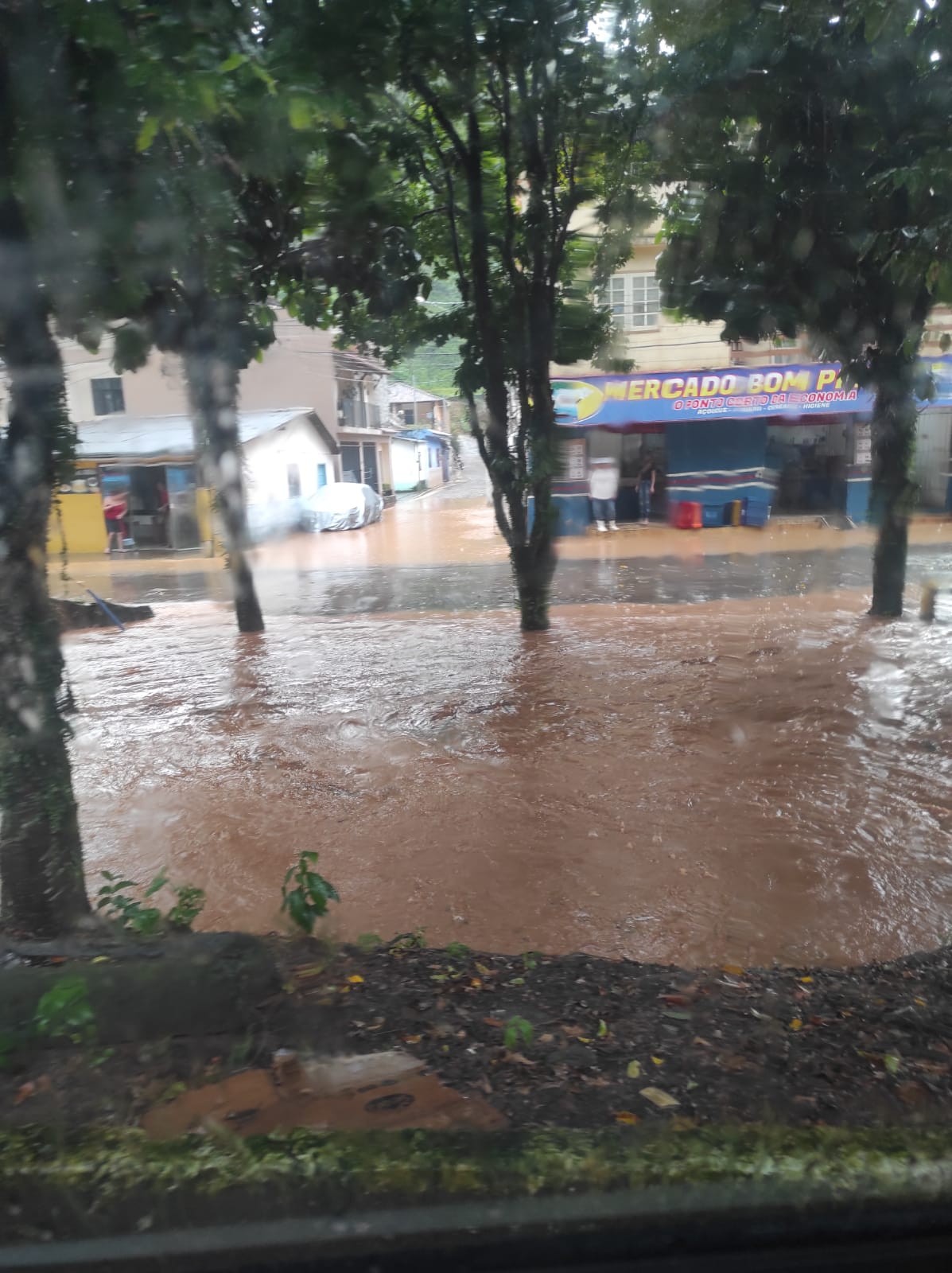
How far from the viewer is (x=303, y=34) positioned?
13.8 ft

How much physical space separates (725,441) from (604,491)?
2.37m

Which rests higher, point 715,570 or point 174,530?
point 174,530

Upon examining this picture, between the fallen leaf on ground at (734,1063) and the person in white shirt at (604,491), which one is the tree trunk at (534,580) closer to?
the person in white shirt at (604,491)

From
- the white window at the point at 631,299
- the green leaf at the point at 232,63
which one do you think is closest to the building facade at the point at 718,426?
the white window at the point at 631,299

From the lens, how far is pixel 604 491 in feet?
56.9

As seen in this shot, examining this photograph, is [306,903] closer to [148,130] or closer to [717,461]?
[148,130]

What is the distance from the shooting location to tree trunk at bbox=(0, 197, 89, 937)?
351 centimetres

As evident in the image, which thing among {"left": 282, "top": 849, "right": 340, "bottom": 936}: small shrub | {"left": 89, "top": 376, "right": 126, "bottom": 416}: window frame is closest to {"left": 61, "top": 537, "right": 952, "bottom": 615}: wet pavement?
{"left": 89, "top": 376, "right": 126, "bottom": 416}: window frame

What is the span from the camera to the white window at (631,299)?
9188mm

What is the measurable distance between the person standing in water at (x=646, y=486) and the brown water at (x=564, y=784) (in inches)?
270

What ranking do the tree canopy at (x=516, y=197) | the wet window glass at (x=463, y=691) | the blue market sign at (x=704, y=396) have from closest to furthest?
the wet window glass at (x=463, y=691) → the tree canopy at (x=516, y=197) → the blue market sign at (x=704, y=396)

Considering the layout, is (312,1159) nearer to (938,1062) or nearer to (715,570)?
(938,1062)

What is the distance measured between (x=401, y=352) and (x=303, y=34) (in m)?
5.31

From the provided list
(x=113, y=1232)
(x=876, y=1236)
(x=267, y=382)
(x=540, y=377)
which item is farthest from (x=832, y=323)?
(x=113, y=1232)
